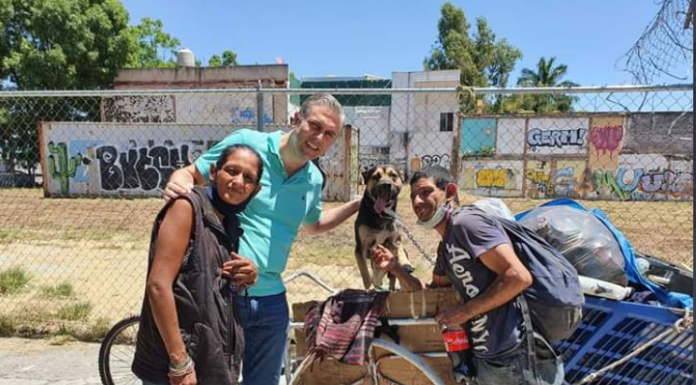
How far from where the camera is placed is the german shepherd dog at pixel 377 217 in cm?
399

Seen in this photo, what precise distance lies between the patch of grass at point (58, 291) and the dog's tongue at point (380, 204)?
178 inches

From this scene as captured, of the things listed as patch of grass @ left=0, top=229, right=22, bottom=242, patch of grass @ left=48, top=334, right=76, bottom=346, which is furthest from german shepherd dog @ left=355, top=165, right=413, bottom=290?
patch of grass @ left=0, top=229, right=22, bottom=242

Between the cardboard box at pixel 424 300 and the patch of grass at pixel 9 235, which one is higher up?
the cardboard box at pixel 424 300

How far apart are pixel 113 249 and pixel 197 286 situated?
28.5ft

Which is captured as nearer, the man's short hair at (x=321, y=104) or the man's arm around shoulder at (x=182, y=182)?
the man's arm around shoulder at (x=182, y=182)

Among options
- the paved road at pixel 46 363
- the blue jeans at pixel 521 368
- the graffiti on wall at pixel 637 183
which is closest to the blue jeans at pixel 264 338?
the blue jeans at pixel 521 368

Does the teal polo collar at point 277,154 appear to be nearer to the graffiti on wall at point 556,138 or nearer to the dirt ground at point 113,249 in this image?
the dirt ground at point 113,249

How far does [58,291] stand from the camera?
237 inches

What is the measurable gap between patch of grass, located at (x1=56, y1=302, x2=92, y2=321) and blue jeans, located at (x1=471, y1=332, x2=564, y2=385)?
451cm

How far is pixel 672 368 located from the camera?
88.6 inches

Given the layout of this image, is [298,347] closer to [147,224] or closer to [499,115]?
[147,224]

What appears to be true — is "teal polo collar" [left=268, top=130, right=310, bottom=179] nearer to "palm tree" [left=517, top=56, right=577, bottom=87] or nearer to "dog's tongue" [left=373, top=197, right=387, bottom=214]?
"dog's tongue" [left=373, top=197, right=387, bottom=214]

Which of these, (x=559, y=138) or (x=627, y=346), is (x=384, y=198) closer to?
(x=627, y=346)

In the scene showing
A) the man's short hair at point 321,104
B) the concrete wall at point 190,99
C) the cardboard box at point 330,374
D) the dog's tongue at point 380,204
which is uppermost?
the concrete wall at point 190,99
